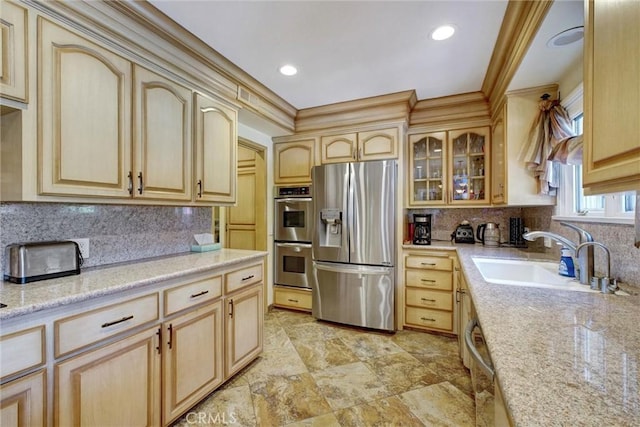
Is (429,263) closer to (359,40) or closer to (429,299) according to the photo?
(429,299)

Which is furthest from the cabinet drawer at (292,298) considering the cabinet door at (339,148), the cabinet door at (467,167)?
the cabinet door at (467,167)

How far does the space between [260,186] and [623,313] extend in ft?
10.3

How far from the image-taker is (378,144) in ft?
9.77

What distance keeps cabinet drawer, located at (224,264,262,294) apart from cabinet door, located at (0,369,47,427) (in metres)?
0.95

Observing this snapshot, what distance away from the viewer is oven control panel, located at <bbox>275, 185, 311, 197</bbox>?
3.28 metres

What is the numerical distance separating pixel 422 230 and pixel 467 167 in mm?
818

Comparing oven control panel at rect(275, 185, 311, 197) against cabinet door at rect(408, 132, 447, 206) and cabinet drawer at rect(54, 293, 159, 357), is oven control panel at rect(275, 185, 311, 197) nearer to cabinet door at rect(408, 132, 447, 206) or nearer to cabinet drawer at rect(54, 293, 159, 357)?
cabinet door at rect(408, 132, 447, 206)

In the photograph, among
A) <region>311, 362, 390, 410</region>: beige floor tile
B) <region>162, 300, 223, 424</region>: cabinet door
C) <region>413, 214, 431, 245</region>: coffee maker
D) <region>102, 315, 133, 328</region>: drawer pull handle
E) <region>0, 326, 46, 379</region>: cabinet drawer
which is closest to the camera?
<region>0, 326, 46, 379</region>: cabinet drawer

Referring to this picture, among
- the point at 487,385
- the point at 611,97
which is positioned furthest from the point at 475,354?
the point at 611,97

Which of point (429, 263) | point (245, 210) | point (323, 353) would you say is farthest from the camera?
point (245, 210)

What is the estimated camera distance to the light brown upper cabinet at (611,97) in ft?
2.06

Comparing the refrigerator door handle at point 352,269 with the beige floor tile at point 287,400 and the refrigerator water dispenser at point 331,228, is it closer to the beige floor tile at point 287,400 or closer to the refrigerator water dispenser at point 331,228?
the refrigerator water dispenser at point 331,228

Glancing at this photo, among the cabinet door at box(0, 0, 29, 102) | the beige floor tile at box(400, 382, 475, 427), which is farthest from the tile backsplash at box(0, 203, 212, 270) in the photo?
the beige floor tile at box(400, 382, 475, 427)

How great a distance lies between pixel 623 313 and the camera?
0.98 meters
